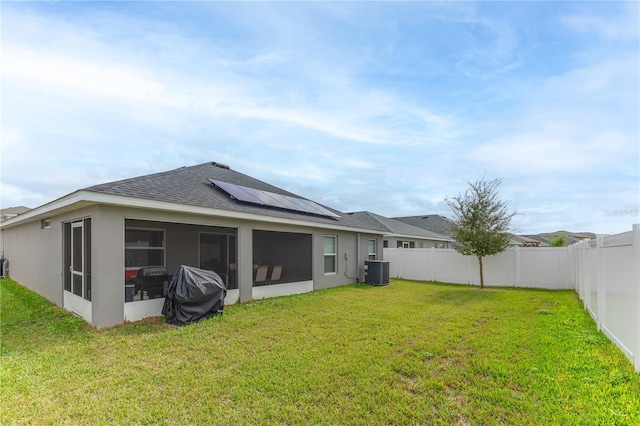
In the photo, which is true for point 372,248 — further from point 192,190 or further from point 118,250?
point 118,250

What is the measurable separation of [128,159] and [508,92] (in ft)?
45.9

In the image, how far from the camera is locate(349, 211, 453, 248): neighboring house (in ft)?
66.3

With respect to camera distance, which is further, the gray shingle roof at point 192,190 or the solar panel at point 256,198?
the solar panel at point 256,198

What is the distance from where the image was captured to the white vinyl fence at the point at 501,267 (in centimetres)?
1307

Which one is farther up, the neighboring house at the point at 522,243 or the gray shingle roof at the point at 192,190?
the gray shingle roof at the point at 192,190

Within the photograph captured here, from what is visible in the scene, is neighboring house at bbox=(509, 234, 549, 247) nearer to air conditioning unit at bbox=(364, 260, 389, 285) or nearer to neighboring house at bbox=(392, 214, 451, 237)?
air conditioning unit at bbox=(364, 260, 389, 285)

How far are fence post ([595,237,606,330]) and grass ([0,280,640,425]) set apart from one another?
30 cm

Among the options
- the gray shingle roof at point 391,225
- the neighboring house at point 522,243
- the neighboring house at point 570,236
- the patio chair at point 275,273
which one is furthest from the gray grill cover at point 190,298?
the neighboring house at point 570,236

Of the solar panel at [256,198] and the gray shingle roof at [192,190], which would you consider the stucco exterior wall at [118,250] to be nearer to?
the gray shingle roof at [192,190]

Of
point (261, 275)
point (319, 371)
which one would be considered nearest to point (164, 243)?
point (261, 275)

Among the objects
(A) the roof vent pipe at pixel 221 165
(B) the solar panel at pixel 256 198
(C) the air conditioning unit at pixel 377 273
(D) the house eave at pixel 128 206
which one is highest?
(A) the roof vent pipe at pixel 221 165

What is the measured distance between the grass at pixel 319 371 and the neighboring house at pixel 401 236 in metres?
11.0

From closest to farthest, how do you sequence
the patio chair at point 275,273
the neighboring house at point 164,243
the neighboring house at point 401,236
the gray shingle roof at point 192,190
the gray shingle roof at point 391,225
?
the neighboring house at point 164,243 < the gray shingle roof at point 192,190 < the patio chair at point 275,273 < the neighboring house at point 401,236 < the gray shingle roof at point 391,225

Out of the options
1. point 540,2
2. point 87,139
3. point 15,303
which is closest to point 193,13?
point 87,139
